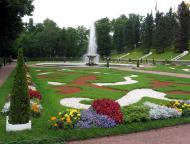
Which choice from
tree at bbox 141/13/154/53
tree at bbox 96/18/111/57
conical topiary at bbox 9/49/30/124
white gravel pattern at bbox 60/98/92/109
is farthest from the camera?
tree at bbox 96/18/111/57

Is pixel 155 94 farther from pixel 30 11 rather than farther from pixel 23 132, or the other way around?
pixel 30 11

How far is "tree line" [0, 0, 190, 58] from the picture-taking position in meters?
69.6

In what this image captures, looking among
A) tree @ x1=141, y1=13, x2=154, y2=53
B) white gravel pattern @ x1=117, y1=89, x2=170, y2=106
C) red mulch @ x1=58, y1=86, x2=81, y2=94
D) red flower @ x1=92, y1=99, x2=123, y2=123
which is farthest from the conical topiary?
tree @ x1=141, y1=13, x2=154, y2=53

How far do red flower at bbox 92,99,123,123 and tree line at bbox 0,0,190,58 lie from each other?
49.9 meters

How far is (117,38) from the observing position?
3984 inches

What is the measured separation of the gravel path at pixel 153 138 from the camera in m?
8.59

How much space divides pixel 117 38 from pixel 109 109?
91908 mm

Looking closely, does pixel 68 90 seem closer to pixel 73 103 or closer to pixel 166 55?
pixel 73 103

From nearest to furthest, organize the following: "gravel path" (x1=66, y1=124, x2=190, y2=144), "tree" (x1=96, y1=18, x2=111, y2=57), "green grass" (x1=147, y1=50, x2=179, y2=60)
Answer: "gravel path" (x1=66, y1=124, x2=190, y2=144)
"green grass" (x1=147, y1=50, x2=179, y2=60)
"tree" (x1=96, y1=18, x2=111, y2=57)

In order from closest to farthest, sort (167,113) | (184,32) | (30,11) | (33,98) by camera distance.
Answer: (167,113) < (33,98) < (30,11) < (184,32)

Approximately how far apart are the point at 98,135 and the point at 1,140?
7.55ft

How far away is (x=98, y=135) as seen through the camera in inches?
352

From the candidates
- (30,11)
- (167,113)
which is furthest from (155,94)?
(30,11)

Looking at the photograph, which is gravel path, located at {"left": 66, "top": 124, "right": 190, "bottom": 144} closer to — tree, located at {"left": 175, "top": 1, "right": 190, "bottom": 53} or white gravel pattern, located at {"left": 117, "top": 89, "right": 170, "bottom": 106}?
white gravel pattern, located at {"left": 117, "top": 89, "right": 170, "bottom": 106}
